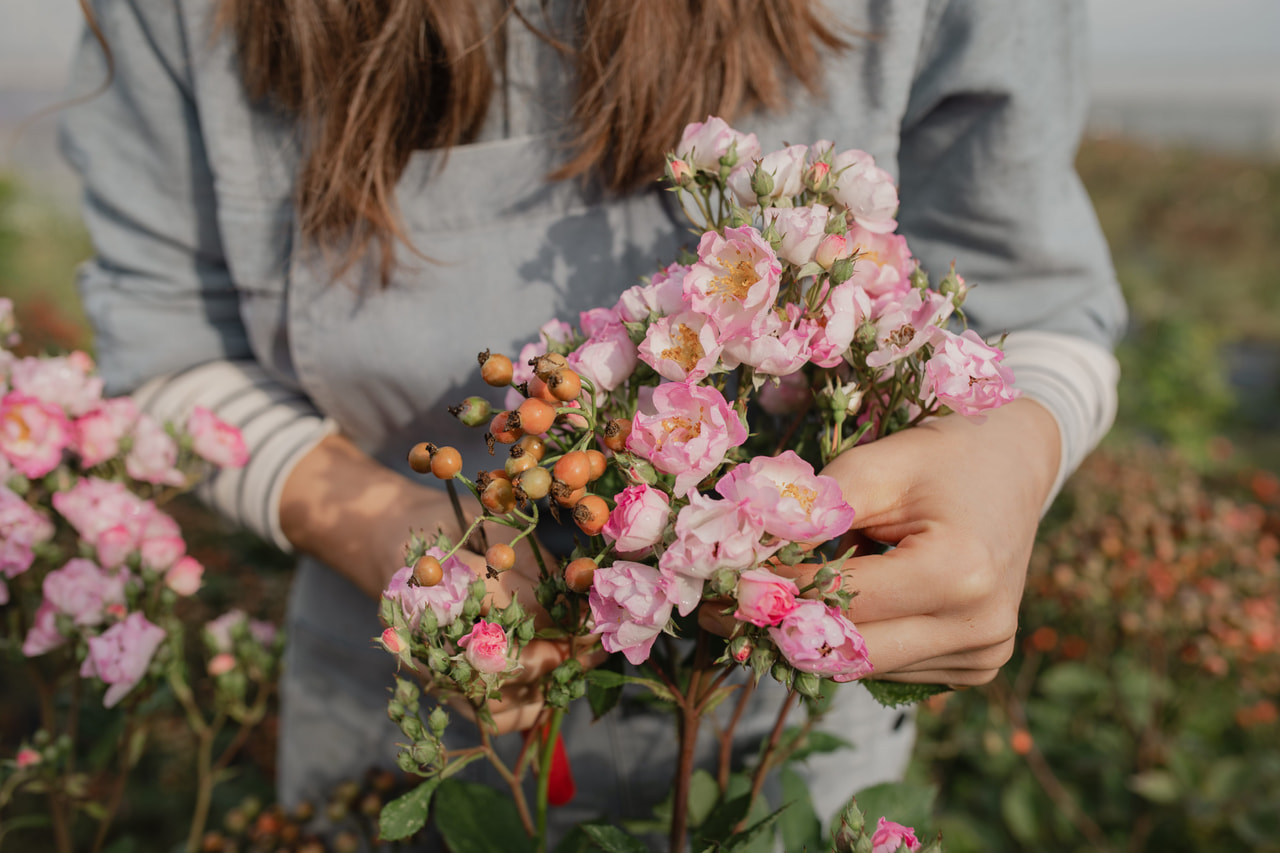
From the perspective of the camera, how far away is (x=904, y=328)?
645 mm

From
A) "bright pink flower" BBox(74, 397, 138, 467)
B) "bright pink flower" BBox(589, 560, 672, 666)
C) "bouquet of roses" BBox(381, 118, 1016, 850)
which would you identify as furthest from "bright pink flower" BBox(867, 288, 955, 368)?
"bright pink flower" BBox(74, 397, 138, 467)

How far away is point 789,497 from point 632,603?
133 millimetres

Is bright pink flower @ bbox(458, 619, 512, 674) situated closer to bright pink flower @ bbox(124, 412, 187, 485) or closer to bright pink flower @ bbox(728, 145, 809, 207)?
bright pink flower @ bbox(728, 145, 809, 207)

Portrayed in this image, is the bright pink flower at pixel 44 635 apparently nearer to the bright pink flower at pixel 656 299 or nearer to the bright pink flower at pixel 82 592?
the bright pink flower at pixel 82 592

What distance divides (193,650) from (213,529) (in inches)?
26.0

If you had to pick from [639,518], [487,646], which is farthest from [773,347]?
[487,646]

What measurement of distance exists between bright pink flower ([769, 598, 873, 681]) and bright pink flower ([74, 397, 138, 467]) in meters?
0.94

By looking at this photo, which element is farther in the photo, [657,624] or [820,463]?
[820,463]

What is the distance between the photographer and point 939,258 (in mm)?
1156

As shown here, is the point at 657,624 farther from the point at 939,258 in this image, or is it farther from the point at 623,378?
the point at 939,258

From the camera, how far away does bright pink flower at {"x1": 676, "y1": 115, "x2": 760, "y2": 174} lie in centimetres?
72

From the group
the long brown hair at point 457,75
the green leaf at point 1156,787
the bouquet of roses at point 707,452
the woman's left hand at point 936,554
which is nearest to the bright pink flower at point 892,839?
the bouquet of roses at point 707,452

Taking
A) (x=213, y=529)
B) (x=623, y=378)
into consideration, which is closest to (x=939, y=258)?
(x=623, y=378)

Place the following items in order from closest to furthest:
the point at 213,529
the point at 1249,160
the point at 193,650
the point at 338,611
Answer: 1. the point at 338,611
2. the point at 193,650
3. the point at 213,529
4. the point at 1249,160
